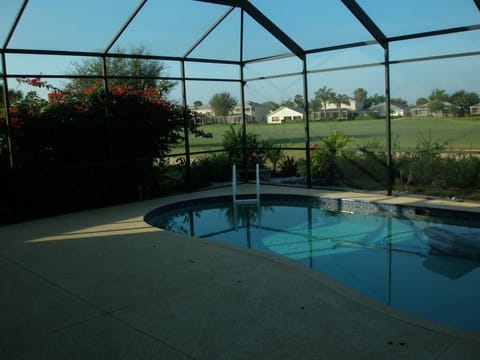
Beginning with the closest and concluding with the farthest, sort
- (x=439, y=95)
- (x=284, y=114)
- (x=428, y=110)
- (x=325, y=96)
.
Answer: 1. (x=439, y=95)
2. (x=428, y=110)
3. (x=325, y=96)
4. (x=284, y=114)

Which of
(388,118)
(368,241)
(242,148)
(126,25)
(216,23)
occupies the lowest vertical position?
(368,241)

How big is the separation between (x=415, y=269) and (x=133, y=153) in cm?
547

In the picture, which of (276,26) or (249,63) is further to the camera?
(249,63)

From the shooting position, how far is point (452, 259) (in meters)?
5.70

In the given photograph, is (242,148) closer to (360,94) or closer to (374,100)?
(360,94)

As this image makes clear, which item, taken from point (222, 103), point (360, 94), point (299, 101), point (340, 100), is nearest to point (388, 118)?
point (360, 94)

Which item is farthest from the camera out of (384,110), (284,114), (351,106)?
(284,114)

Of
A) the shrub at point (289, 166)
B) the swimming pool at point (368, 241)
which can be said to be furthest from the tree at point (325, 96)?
the swimming pool at point (368, 241)

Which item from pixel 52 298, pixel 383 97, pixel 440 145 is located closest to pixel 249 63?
pixel 383 97

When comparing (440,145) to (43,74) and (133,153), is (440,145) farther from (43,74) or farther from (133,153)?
(43,74)

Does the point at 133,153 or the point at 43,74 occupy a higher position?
the point at 43,74

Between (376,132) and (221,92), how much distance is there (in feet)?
11.5

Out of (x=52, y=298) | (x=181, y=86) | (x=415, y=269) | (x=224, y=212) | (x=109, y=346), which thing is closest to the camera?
(x=109, y=346)

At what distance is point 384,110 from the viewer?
866cm
